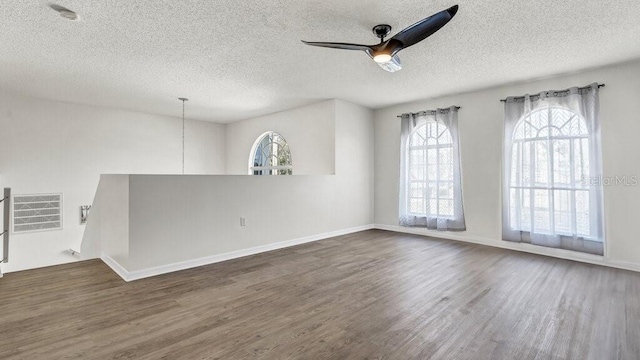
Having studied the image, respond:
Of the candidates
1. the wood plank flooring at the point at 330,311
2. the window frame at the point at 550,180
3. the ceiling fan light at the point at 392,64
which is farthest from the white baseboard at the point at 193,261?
the window frame at the point at 550,180

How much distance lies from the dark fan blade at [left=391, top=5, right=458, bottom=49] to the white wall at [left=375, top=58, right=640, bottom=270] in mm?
3057

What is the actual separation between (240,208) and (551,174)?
14.3 ft

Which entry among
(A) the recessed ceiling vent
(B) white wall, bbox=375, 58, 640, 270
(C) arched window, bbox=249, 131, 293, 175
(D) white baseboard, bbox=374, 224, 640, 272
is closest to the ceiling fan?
(A) the recessed ceiling vent

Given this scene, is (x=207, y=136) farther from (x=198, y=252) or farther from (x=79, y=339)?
(x=79, y=339)

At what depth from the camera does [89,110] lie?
233 inches

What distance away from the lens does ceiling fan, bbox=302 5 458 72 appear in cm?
212

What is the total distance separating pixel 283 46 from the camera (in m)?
3.27

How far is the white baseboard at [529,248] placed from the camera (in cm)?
373

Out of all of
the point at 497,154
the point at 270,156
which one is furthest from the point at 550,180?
the point at 270,156

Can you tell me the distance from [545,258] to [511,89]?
8.24 ft

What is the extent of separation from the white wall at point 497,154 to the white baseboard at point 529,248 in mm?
14

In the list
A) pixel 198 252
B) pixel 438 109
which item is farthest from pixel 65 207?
pixel 438 109

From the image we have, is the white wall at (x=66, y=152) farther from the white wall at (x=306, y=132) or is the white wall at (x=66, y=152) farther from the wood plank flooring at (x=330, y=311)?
the wood plank flooring at (x=330, y=311)

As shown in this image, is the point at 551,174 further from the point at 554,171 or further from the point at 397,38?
the point at 397,38
